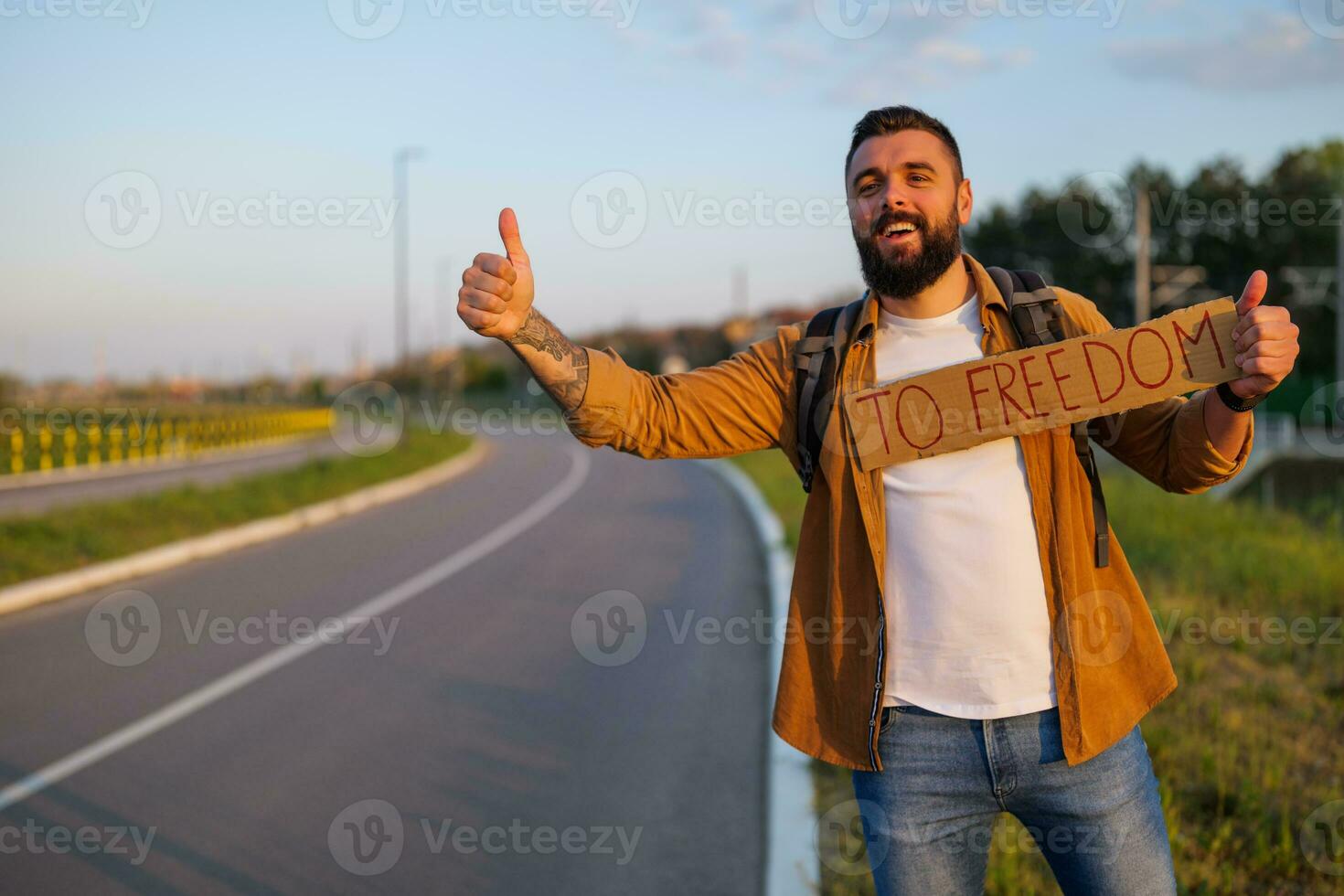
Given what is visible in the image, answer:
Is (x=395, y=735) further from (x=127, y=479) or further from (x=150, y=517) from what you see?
(x=127, y=479)

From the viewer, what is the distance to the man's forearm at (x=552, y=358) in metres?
2.33

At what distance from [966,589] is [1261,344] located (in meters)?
0.72

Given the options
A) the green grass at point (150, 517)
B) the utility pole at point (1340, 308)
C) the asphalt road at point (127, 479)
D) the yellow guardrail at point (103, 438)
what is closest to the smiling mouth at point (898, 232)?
the green grass at point (150, 517)

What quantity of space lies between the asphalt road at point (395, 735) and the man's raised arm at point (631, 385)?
241cm

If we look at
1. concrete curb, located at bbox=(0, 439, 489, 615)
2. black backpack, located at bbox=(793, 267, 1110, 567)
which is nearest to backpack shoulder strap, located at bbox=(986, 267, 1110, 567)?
black backpack, located at bbox=(793, 267, 1110, 567)

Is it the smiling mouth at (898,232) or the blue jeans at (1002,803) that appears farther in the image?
the smiling mouth at (898,232)

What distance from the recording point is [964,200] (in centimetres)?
257

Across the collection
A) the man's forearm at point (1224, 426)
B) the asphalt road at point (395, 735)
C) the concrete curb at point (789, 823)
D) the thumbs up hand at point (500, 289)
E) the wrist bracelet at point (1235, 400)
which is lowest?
the asphalt road at point (395, 735)

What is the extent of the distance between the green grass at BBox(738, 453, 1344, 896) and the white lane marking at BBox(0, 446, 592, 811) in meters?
3.56

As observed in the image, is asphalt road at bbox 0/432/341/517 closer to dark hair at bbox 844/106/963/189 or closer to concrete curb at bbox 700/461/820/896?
concrete curb at bbox 700/461/820/896

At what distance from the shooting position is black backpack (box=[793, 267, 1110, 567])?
2504 mm

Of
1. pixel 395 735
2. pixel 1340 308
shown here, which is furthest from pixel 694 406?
pixel 1340 308

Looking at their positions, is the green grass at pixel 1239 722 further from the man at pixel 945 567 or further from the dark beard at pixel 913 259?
the dark beard at pixel 913 259

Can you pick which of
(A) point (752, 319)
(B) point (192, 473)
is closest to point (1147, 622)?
(B) point (192, 473)
